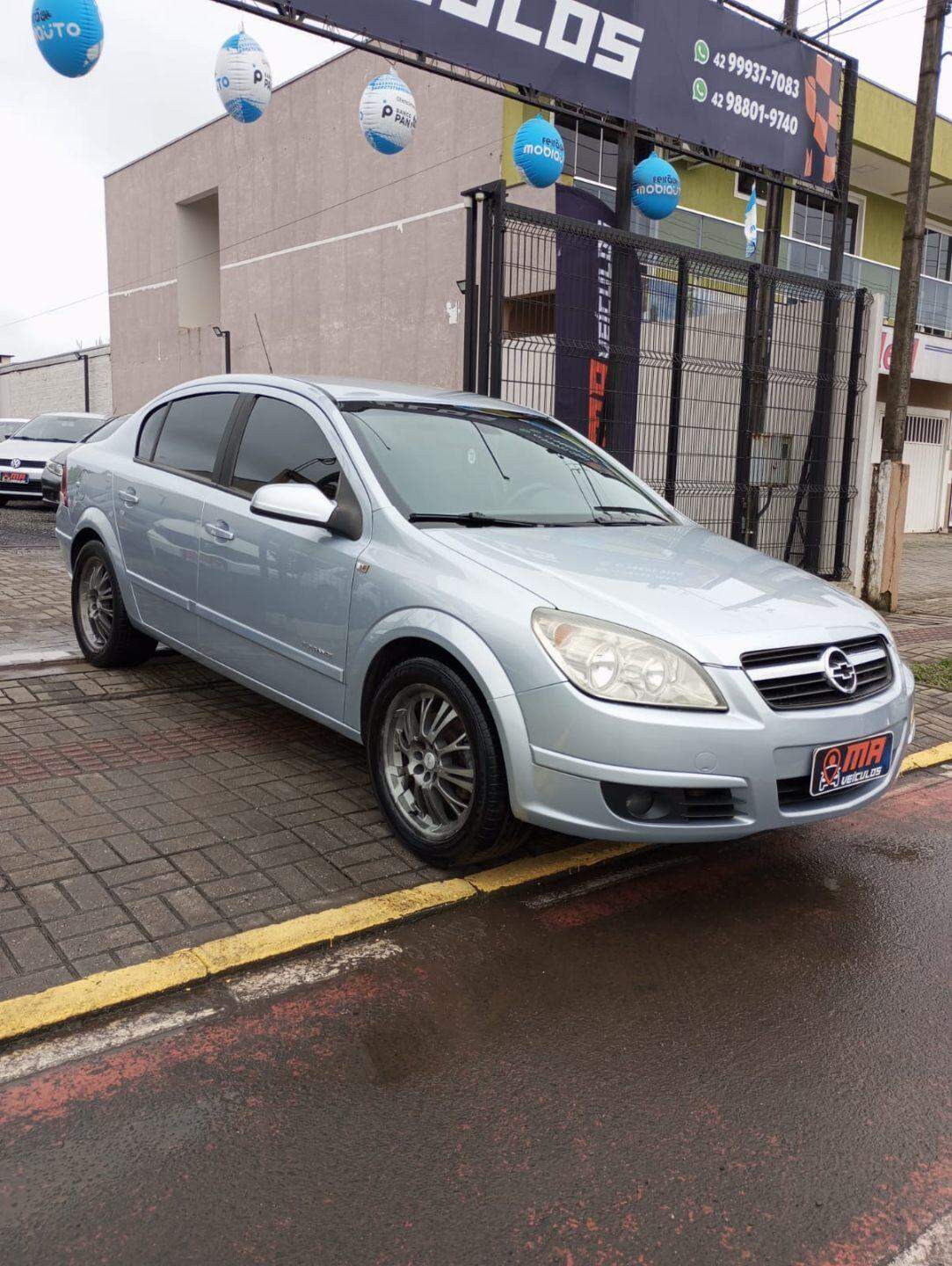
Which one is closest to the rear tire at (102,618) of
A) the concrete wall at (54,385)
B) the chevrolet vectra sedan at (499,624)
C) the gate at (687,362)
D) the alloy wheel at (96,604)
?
the alloy wheel at (96,604)

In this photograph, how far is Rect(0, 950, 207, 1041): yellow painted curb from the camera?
8.61 feet

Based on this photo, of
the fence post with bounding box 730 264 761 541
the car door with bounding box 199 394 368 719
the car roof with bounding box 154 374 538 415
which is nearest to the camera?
the car door with bounding box 199 394 368 719

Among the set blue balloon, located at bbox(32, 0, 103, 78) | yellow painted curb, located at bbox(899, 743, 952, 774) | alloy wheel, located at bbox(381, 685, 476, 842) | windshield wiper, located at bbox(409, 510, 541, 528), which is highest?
blue balloon, located at bbox(32, 0, 103, 78)

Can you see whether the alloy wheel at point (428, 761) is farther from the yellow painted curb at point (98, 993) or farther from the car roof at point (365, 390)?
the car roof at point (365, 390)

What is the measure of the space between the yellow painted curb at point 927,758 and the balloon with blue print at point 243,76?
753 cm

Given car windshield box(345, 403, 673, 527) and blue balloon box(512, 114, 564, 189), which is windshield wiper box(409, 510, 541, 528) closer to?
car windshield box(345, 403, 673, 527)

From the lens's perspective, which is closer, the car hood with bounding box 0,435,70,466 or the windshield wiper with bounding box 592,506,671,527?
the windshield wiper with bounding box 592,506,671,527

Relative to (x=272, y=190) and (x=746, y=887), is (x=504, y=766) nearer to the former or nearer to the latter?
(x=746, y=887)

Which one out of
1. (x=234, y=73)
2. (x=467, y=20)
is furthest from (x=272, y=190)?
(x=467, y=20)

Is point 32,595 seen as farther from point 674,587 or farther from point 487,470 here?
point 674,587

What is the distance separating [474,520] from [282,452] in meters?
1.03

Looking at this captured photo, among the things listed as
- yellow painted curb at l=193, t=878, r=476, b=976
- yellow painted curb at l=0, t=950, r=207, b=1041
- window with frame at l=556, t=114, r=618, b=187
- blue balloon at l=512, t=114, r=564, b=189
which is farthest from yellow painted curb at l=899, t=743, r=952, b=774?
window with frame at l=556, t=114, r=618, b=187

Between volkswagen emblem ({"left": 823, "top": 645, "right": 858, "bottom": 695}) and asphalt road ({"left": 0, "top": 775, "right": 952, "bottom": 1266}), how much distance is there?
0.79 m

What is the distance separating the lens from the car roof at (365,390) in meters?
4.44
